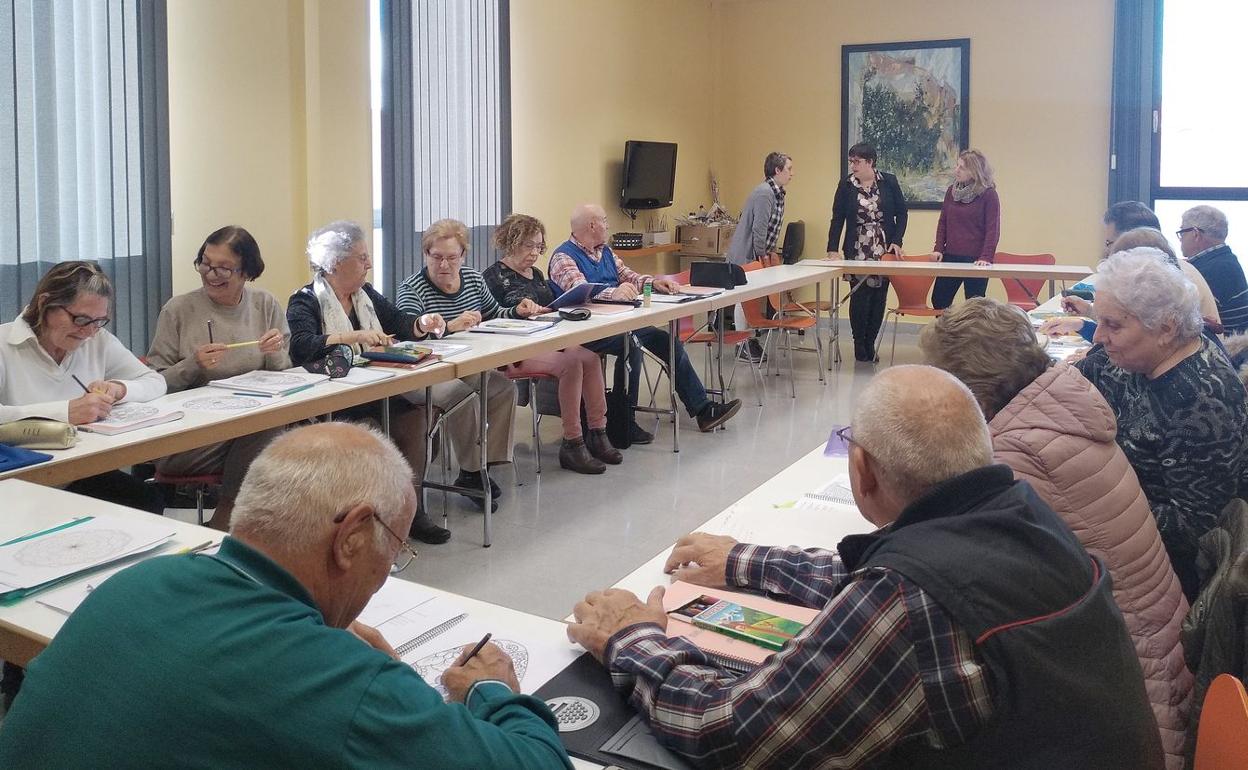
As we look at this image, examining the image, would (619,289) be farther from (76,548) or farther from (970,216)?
(76,548)

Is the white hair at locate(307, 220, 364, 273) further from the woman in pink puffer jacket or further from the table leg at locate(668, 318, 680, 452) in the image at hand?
the woman in pink puffer jacket

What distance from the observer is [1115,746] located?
1.36 m

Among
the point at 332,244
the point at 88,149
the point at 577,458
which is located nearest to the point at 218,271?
the point at 332,244

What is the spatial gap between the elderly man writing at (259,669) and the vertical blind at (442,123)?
5521 millimetres

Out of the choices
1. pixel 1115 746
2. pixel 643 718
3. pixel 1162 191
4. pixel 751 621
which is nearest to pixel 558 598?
pixel 751 621

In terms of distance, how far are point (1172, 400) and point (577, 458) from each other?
10.3 feet

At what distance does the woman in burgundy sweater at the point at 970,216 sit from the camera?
8.00 meters

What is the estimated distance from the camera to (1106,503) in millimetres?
2084

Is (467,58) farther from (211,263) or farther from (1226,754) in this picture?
(1226,754)

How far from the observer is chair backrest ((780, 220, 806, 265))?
991cm

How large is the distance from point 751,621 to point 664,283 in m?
4.52

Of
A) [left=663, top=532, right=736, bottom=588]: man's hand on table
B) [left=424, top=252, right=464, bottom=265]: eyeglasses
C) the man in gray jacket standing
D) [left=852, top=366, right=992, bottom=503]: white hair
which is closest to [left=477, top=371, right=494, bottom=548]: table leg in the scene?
[left=424, top=252, right=464, bottom=265]: eyeglasses

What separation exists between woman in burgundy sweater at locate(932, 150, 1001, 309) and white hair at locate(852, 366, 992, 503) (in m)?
6.73

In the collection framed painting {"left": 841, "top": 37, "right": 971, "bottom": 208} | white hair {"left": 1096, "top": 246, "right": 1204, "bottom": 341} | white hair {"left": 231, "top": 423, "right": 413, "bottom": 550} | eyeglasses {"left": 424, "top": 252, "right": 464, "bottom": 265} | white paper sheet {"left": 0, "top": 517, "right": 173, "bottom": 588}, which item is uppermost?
framed painting {"left": 841, "top": 37, "right": 971, "bottom": 208}
